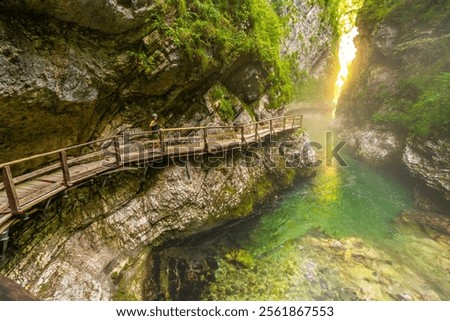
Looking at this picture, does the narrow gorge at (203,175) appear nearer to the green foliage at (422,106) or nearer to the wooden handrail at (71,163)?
the green foliage at (422,106)

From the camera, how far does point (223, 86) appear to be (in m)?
14.5

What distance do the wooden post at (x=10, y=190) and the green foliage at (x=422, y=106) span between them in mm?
21886

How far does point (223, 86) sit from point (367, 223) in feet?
39.1

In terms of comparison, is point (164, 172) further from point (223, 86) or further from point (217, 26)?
point (217, 26)

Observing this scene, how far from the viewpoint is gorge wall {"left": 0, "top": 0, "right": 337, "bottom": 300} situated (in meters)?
6.91

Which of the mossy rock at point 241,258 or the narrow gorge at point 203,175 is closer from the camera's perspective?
the narrow gorge at point 203,175

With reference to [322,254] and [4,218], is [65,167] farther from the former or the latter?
[322,254]

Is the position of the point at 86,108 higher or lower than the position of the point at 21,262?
higher

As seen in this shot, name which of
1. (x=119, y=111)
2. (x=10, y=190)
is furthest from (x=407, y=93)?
(x=10, y=190)

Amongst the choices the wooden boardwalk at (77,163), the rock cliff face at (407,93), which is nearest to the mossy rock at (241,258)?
the wooden boardwalk at (77,163)

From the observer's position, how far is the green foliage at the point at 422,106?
621 inches

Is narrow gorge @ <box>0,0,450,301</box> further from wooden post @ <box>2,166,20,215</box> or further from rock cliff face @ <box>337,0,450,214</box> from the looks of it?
wooden post @ <box>2,166,20,215</box>

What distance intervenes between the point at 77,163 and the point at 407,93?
2480cm
